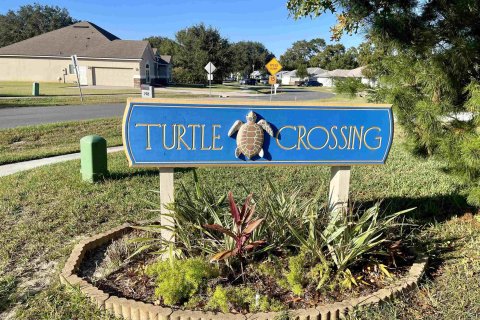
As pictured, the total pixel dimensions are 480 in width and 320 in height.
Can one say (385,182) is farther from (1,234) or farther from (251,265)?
(1,234)

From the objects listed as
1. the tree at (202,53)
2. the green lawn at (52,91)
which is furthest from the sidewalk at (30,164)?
the tree at (202,53)

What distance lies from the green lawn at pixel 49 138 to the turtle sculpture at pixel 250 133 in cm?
634

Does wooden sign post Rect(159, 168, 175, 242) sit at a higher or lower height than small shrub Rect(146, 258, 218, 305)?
higher

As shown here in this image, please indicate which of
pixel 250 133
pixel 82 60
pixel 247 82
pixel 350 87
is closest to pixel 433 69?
pixel 350 87

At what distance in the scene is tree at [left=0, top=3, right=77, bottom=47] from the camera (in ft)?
209

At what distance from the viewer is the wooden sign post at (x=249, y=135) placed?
9.44ft

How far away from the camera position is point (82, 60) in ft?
126

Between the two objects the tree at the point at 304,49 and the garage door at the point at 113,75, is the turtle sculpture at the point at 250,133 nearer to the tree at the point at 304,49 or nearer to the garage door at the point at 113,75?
the garage door at the point at 113,75

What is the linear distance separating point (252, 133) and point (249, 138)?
0.15 feet

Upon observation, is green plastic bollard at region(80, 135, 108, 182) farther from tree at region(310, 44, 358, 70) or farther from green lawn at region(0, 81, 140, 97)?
tree at region(310, 44, 358, 70)

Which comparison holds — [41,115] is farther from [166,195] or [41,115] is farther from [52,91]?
[52,91]

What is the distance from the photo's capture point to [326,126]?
315 centimetres

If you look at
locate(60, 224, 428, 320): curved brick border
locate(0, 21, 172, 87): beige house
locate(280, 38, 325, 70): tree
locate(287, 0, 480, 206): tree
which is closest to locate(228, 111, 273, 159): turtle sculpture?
locate(60, 224, 428, 320): curved brick border

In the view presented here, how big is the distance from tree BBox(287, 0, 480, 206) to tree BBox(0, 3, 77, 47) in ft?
237
